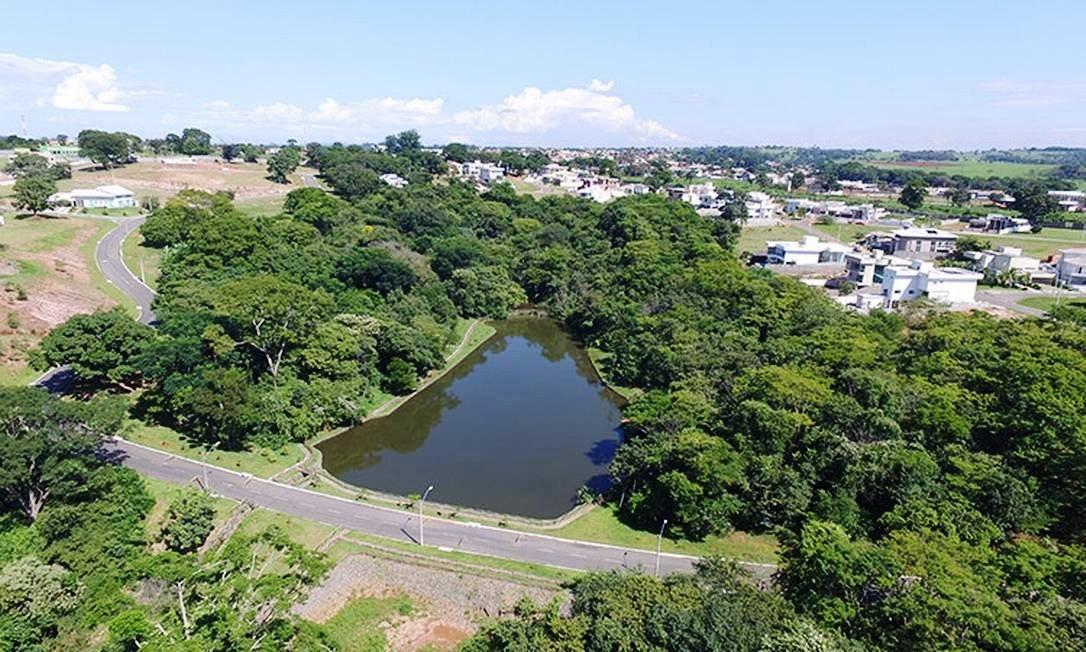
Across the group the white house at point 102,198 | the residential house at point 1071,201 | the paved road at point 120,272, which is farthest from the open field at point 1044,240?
the white house at point 102,198

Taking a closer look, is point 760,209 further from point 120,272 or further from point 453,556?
point 453,556

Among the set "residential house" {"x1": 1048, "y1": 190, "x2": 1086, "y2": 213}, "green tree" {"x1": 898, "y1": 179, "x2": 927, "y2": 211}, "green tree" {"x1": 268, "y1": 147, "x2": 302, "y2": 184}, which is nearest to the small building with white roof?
"green tree" {"x1": 268, "y1": 147, "x2": 302, "y2": 184}

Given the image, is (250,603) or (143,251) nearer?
(250,603)

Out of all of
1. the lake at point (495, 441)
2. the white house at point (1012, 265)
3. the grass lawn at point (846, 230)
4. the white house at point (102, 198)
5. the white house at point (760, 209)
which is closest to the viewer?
the lake at point (495, 441)

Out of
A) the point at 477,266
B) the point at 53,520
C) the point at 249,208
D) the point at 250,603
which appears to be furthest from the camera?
the point at 249,208

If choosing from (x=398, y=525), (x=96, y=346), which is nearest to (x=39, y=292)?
(x=96, y=346)

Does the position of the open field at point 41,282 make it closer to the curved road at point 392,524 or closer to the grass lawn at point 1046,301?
the curved road at point 392,524

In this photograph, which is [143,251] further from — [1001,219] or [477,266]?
[1001,219]

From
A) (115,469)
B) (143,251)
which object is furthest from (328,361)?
(143,251)
